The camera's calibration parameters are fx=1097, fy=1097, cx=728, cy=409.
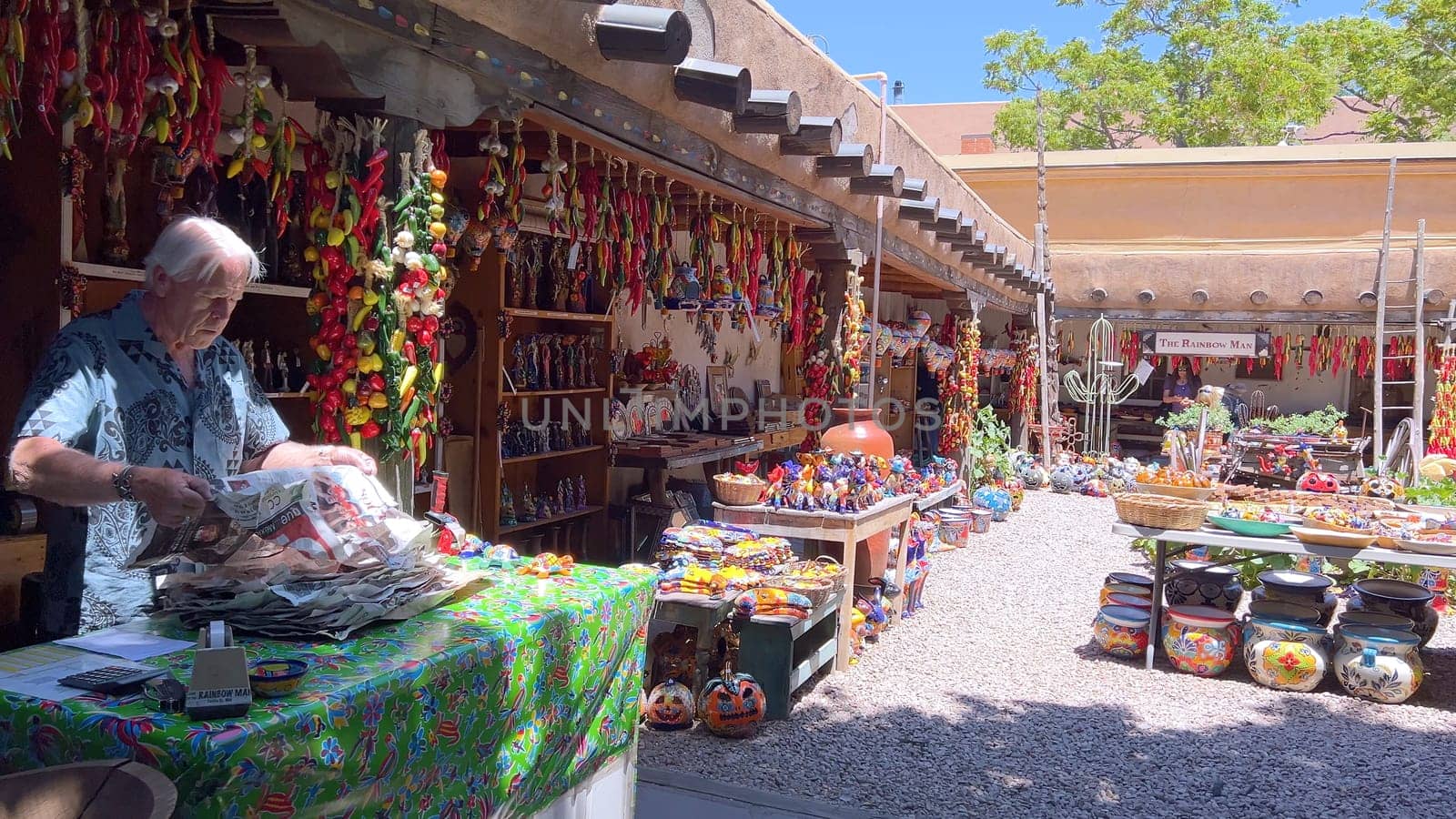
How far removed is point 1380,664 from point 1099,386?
457 inches

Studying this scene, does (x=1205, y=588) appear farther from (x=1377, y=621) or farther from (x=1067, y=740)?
(x=1067, y=740)

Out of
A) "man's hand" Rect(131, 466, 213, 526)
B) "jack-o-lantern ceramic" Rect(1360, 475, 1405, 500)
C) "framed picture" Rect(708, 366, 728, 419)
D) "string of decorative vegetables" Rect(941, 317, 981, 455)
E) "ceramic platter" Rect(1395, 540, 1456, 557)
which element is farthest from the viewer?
"string of decorative vegetables" Rect(941, 317, 981, 455)

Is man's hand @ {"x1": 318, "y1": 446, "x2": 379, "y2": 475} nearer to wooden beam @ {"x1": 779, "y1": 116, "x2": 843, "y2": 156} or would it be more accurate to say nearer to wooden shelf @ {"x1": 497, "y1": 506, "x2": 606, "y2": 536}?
wooden beam @ {"x1": 779, "y1": 116, "x2": 843, "y2": 156}

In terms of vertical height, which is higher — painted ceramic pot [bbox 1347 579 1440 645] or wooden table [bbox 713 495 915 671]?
wooden table [bbox 713 495 915 671]

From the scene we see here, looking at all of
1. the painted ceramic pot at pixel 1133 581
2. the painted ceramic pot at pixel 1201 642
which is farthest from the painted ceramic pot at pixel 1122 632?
the painted ceramic pot at pixel 1133 581

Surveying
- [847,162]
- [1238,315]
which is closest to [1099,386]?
[1238,315]

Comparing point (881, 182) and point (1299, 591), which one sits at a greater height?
point (881, 182)

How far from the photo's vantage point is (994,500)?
456 inches

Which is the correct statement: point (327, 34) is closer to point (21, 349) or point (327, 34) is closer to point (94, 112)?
point (94, 112)

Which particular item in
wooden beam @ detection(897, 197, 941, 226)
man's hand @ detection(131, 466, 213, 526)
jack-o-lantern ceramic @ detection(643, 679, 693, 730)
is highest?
wooden beam @ detection(897, 197, 941, 226)

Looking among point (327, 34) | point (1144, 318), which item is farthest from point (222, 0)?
point (1144, 318)

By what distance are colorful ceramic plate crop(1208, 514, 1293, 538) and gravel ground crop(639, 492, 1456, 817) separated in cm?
84

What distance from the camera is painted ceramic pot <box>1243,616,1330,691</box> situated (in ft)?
19.3

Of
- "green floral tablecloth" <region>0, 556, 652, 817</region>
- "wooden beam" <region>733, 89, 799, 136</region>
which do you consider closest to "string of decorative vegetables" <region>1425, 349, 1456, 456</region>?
"wooden beam" <region>733, 89, 799, 136</region>
